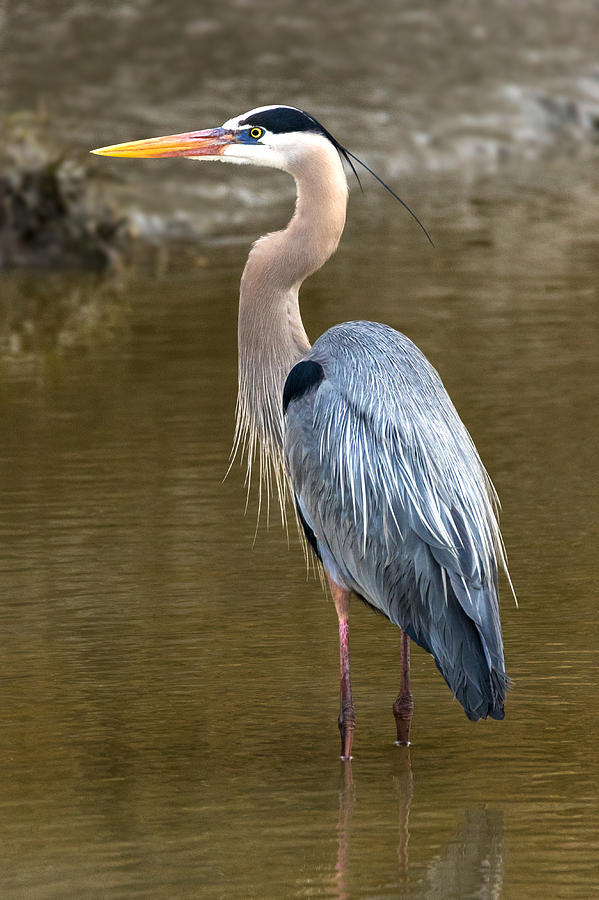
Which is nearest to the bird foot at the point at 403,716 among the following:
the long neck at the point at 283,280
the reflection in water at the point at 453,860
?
the reflection in water at the point at 453,860

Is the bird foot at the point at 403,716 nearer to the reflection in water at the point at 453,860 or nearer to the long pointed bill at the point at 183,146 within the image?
the reflection in water at the point at 453,860

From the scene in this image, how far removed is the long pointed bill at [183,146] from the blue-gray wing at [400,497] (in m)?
0.96

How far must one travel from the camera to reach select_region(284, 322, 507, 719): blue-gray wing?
4938mm

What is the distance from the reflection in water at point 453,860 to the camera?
4.23 metres

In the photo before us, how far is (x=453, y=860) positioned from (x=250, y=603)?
7.24 feet

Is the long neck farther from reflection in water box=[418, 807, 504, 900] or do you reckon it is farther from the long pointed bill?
reflection in water box=[418, 807, 504, 900]

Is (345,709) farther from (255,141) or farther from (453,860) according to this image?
(255,141)

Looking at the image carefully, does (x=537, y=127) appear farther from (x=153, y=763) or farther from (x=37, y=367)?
(x=153, y=763)

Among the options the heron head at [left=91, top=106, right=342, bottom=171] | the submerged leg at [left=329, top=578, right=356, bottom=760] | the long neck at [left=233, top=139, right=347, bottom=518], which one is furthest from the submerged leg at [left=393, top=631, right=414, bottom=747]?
the heron head at [left=91, top=106, right=342, bottom=171]

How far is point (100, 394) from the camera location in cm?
1021

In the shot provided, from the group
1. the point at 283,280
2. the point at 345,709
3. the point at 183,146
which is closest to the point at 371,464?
the point at 345,709

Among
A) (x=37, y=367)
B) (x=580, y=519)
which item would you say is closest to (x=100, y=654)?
(x=580, y=519)

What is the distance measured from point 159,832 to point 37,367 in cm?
694

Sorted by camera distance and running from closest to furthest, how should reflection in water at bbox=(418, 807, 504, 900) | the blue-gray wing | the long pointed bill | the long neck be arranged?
reflection in water at bbox=(418, 807, 504, 900) < the blue-gray wing < the long neck < the long pointed bill
